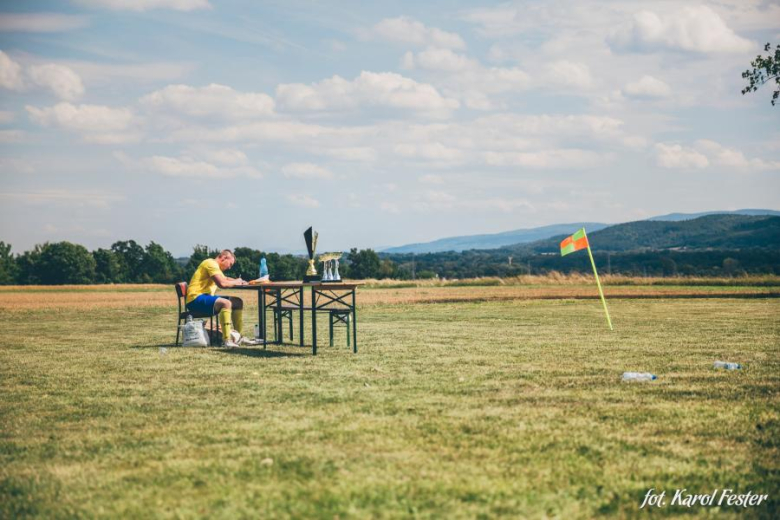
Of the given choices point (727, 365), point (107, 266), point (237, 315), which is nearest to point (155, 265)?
point (107, 266)

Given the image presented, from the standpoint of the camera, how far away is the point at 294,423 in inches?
265

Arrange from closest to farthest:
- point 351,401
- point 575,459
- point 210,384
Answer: point 575,459
point 351,401
point 210,384

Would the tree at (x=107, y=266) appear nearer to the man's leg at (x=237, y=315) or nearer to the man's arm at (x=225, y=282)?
the man's leg at (x=237, y=315)

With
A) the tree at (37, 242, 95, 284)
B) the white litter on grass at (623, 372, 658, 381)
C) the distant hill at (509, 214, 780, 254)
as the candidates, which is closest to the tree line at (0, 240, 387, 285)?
the tree at (37, 242, 95, 284)

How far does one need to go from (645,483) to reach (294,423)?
124 inches

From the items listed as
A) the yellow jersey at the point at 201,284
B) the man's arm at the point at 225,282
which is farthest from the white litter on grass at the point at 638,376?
the yellow jersey at the point at 201,284

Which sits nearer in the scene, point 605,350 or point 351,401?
point 351,401

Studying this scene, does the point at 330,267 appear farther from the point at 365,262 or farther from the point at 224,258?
the point at 365,262

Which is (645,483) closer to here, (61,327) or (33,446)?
(33,446)

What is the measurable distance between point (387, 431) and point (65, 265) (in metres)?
89.6

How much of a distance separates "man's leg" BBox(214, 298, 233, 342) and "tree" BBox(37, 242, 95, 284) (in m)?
80.2

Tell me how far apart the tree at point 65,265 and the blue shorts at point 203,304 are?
262 ft

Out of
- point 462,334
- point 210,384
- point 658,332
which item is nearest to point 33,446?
point 210,384

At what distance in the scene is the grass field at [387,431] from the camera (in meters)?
4.71
